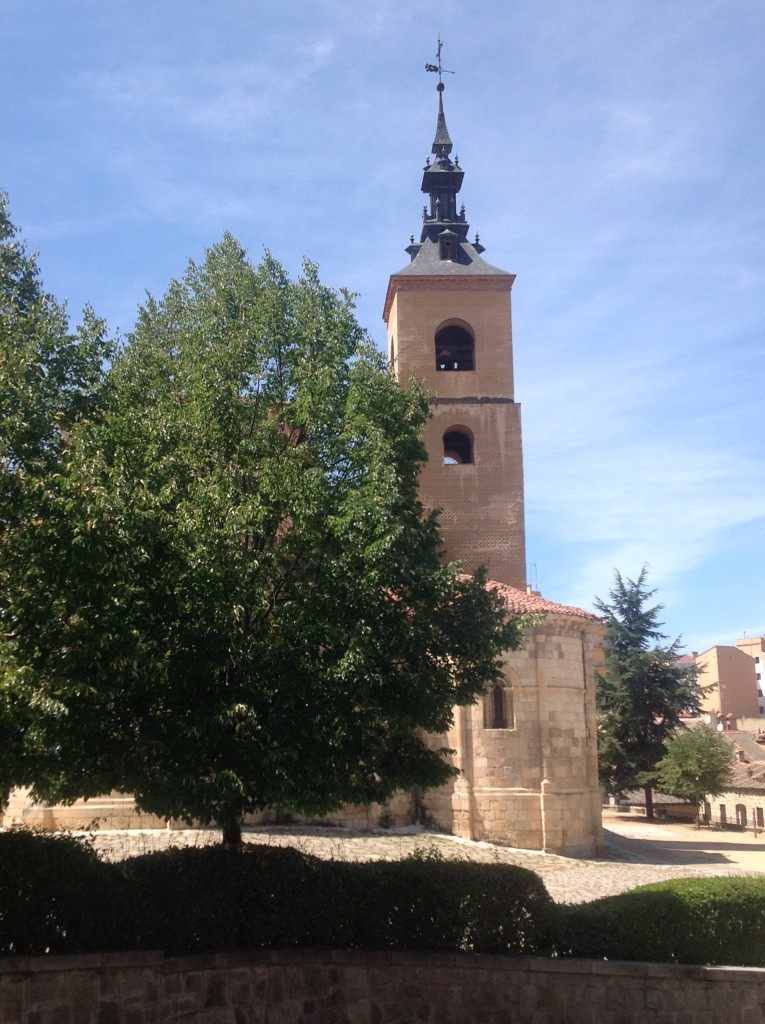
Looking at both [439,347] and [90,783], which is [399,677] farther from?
[439,347]

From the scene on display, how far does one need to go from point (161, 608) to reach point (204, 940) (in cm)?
359

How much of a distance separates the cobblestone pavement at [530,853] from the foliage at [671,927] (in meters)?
3.41

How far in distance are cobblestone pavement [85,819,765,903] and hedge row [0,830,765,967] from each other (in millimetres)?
3382

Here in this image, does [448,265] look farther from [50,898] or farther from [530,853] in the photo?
[50,898]

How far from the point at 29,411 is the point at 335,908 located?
6608 millimetres

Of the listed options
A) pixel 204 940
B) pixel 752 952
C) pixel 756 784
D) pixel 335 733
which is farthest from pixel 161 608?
pixel 756 784

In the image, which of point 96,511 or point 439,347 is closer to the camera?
point 96,511

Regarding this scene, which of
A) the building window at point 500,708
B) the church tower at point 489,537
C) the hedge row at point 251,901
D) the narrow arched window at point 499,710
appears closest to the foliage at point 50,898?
the hedge row at point 251,901

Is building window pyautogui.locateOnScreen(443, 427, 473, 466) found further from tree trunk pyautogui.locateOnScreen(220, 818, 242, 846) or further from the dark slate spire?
tree trunk pyautogui.locateOnScreen(220, 818, 242, 846)

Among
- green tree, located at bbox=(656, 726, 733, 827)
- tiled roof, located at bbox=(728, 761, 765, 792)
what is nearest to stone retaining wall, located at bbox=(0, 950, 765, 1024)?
green tree, located at bbox=(656, 726, 733, 827)

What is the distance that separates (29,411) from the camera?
10.6m

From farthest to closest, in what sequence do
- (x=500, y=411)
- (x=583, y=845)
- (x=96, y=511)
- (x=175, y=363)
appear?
(x=500, y=411) → (x=583, y=845) → (x=175, y=363) → (x=96, y=511)

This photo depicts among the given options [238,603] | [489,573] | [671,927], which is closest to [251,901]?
[238,603]

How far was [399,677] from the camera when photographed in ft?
36.1
